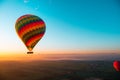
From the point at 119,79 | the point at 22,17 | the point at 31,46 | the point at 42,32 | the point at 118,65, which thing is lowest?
the point at 119,79

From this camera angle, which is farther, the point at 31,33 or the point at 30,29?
the point at 31,33

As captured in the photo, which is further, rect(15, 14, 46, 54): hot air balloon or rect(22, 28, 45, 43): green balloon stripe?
rect(22, 28, 45, 43): green balloon stripe

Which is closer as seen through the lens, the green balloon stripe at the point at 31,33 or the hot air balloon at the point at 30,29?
the hot air balloon at the point at 30,29

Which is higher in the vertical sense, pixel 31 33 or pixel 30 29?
pixel 30 29

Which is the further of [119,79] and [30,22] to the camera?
[119,79]

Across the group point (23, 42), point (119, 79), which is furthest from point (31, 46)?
point (119, 79)

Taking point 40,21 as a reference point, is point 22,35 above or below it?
below

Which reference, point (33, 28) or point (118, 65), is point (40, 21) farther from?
point (118, 65)
